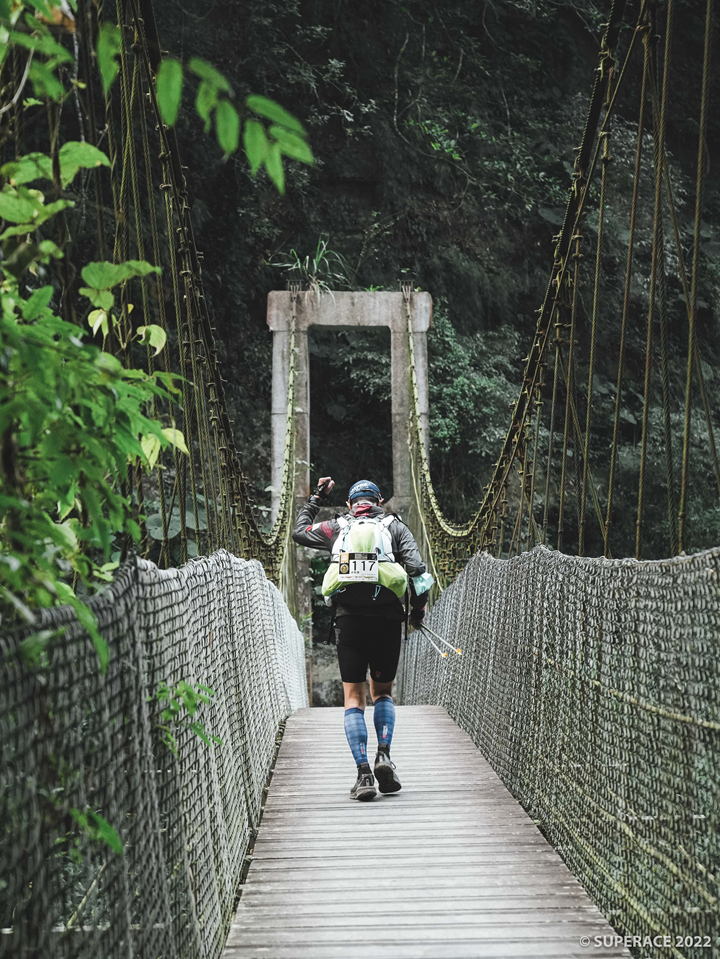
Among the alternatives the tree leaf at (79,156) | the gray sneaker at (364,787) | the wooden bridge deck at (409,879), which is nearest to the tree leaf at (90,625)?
the tree leaf at (79,156)

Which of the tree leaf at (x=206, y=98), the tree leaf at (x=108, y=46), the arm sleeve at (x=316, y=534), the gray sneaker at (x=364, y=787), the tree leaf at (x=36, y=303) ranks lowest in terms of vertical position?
the gray sneaker at (x=364, y=787)

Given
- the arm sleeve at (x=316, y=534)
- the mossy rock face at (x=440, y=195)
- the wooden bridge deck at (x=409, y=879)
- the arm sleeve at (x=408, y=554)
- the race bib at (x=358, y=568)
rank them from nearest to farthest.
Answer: the wooden bridge deck at (x=409, y=879) → the race bib at (x=358, y=568) → the arm sleeve at (x=408, y=554) → the arm sleeve at (x=316, y=534) → the mossy rock face at (x=440, y=195)

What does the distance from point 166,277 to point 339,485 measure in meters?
2.91

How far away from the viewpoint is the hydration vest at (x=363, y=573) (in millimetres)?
A: 2496

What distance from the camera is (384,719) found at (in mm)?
2518

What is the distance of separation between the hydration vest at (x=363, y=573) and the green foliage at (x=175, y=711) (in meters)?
1.21

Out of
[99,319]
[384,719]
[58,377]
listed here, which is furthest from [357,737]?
[58,377]

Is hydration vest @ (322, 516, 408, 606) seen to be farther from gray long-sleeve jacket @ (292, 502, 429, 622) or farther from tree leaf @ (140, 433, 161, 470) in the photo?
tree leaf @ (140, 433, 161, 470)

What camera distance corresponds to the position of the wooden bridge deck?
1444 mm

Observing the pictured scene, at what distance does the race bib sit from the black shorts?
124 mm

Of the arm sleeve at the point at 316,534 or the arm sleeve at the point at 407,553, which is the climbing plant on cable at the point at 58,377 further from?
the arm sleeve at the point at 316,534

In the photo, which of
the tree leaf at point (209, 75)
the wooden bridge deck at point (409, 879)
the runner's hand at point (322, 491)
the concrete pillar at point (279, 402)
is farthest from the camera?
the concrete pillar at point (279, 402)

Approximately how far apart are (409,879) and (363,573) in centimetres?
92

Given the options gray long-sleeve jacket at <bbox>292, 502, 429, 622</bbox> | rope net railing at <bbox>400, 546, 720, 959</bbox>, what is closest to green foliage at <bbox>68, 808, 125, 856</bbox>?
rope net railing at <bbox>400, 546, 720, 959</bbox>
